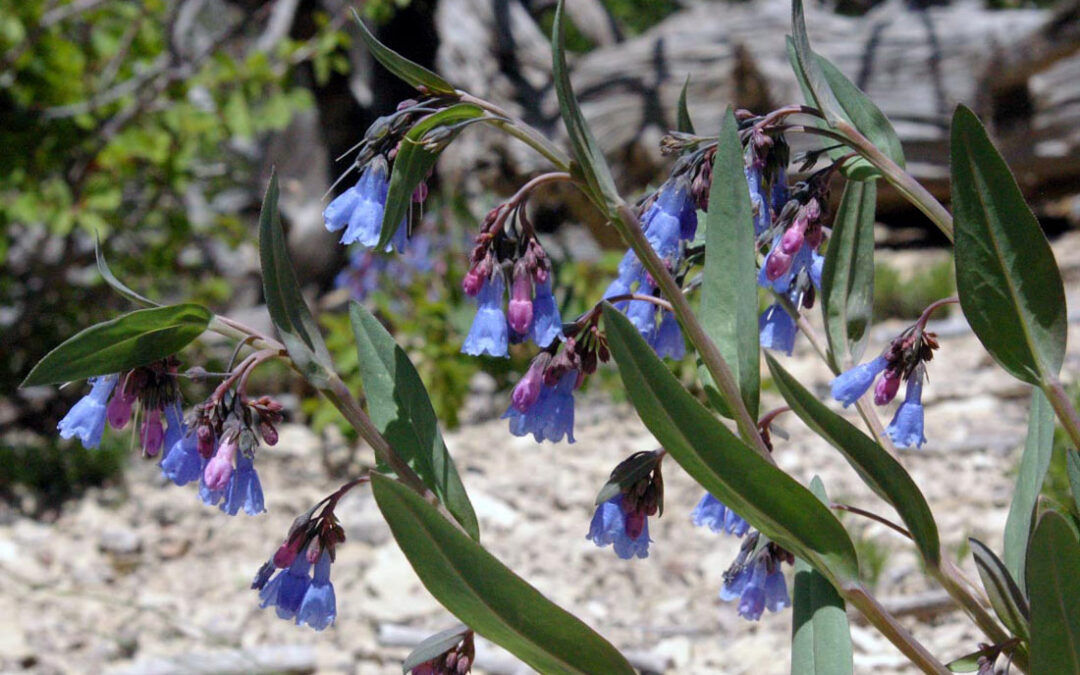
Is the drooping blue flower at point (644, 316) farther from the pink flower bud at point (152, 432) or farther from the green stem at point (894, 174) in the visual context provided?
the pink flower bud at point (152, 432)

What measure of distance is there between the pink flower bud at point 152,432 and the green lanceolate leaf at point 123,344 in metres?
0.09

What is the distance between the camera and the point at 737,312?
1343mm

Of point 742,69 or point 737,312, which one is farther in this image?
point 742,69

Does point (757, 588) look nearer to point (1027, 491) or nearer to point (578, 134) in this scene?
point (1027, 491)

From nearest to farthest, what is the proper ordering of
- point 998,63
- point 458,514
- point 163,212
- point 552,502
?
point 458,514 < point 552,502 < point 163,212 < point 998,63

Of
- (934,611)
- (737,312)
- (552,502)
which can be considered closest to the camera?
(737,312)

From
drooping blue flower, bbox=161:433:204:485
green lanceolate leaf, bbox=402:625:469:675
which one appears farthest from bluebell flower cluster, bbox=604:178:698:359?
drooping blue flower, bbox=161:433:204:485

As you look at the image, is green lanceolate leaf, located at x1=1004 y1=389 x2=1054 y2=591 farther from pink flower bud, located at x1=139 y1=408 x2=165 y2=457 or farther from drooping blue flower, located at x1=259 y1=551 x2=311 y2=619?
pink flower bud, located at x1=139 y1=408 x2=165 y2=457

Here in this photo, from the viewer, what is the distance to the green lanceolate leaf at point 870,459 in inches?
48.3

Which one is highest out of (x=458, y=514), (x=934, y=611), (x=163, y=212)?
(x=163, y=212)

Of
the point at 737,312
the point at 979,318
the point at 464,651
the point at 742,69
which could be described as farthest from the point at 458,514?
the point at 742,69

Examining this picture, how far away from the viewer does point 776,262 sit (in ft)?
4.58

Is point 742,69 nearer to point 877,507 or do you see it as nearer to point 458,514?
point 877,507

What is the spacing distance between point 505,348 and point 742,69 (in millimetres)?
5406
